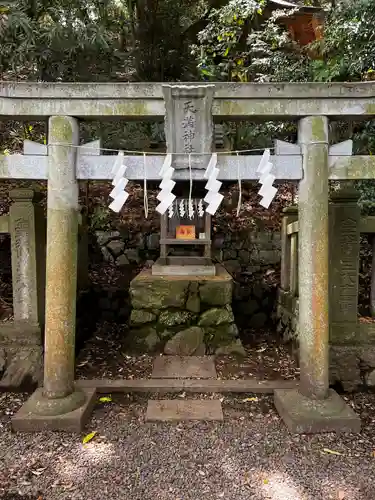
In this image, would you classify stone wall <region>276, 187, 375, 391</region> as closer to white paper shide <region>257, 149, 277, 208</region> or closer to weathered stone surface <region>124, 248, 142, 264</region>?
white paper shide <region>257, 149, 277, 208</region>

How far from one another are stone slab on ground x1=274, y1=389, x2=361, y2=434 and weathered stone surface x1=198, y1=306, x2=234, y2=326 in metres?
1.87

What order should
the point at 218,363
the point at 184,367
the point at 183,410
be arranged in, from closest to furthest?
the point at 183,410, the point at 184,367, the point at 218,363

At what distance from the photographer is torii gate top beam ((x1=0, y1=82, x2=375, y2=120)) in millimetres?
3584

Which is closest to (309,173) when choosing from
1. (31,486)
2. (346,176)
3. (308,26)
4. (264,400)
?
(346,176)

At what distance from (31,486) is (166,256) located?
3.90m

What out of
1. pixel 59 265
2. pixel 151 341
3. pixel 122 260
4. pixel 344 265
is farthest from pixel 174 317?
pixel 122 260

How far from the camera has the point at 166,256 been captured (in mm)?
6207

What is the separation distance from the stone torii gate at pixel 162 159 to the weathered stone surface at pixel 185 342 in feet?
6.21

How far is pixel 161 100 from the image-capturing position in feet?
11.9

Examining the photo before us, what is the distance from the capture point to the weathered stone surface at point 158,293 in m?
5.50

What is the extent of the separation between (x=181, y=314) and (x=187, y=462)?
8.57 ft

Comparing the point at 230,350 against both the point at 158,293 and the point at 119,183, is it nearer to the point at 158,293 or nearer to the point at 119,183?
the point at 158,293

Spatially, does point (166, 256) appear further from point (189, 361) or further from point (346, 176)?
point (346, 176)

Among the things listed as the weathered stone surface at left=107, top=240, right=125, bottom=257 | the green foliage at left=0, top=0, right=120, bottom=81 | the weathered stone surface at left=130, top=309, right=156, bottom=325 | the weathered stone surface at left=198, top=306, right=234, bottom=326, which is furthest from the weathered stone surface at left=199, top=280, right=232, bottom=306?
the green foliage at left=0, top=0, right=120, bottom=81
